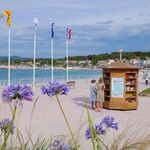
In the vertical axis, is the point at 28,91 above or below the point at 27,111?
above

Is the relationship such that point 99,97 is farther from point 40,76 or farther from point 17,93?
point 40,76

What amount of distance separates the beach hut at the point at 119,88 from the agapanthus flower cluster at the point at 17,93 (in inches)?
585

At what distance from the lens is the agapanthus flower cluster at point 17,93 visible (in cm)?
284

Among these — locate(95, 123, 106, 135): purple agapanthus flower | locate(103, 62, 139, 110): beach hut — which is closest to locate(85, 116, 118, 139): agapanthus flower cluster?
locate(95, 123, 106, 135): purple agapanthus flower

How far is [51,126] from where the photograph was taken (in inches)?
474

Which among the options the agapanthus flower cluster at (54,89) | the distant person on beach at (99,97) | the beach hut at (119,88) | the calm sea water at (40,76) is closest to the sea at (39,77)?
the calm sea water at (40,76)

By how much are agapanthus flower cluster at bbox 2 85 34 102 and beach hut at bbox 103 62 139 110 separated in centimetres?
1486

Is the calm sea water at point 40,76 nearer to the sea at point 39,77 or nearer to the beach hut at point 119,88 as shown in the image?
the sea at point 39,77

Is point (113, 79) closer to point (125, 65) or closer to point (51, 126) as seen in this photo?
point (125, 65)

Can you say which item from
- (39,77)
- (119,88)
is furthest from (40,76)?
(119,88)

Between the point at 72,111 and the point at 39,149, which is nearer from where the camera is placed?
the point at 39,149

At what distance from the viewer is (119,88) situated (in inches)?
707

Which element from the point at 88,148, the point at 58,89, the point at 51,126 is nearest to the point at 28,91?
the point at 58,89

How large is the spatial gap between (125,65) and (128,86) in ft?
2.97
